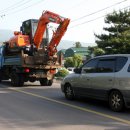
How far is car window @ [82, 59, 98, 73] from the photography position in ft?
42.9

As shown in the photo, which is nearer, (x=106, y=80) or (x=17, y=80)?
(x=106, y=80)

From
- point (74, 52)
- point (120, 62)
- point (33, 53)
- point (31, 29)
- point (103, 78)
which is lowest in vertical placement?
point (103, 78)

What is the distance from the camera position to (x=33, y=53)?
22.1m

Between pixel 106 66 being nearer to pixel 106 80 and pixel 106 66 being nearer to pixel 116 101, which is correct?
pixel 106 80

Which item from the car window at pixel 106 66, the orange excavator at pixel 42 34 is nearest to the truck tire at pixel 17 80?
the orange excavator at pixel 42 34

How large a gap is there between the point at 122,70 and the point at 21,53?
10711 millimetres

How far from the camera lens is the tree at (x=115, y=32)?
47938 mm

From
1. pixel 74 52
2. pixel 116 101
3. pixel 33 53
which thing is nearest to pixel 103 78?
pixel 116 101

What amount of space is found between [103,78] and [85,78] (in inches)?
46.4

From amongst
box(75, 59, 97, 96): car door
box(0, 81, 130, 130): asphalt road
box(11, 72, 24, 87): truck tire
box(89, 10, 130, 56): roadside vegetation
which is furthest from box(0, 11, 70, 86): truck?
box(89, 10, 130, 56): roadside vegetation

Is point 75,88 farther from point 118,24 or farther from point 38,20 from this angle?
point 118,24

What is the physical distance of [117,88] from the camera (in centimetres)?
1161

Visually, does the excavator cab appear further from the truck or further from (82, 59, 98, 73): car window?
(82, 59, 98, 73): car window

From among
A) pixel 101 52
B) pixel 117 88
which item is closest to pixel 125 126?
pixel 117 88
